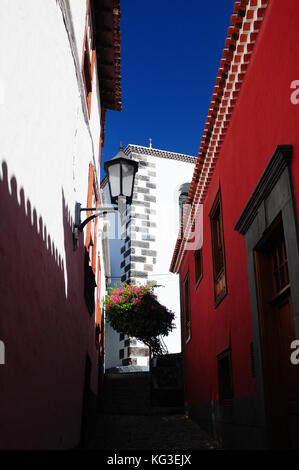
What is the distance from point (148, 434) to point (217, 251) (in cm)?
369

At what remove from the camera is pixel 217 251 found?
809cm

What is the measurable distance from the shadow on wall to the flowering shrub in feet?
29.8

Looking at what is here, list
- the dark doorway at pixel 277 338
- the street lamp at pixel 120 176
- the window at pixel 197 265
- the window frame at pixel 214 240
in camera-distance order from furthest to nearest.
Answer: the window at pixel 197 265, the window frame at pixel 214 240, the street lamp at pixel 120 176, the dark doorway at pixel 277 338

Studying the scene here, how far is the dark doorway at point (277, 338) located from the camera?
4.55 m

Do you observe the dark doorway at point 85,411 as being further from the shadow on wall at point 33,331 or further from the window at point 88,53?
the window at point 88,53

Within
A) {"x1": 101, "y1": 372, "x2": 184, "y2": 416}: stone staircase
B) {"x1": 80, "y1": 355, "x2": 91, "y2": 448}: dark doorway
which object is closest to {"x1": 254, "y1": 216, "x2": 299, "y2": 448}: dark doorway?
{"x1": 80, "y1": 355, "x2": 91, "y2": 448}: dark doorway

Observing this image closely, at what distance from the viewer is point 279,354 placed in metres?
4.82

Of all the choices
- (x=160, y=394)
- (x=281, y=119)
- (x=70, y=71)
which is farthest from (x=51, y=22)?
(x=160, y=394)

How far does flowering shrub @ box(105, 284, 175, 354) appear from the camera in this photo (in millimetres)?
14906

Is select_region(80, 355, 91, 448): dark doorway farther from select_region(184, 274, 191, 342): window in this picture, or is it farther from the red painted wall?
select_region(184, 274, 191, 342): window

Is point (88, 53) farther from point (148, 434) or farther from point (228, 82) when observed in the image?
point (148, 434)

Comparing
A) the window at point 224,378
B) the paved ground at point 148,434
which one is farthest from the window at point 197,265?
the paved ground at point 148,434

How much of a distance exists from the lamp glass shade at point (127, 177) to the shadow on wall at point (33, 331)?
0.78 m

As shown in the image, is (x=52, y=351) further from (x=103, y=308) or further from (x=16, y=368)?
(x=103, y=308)
